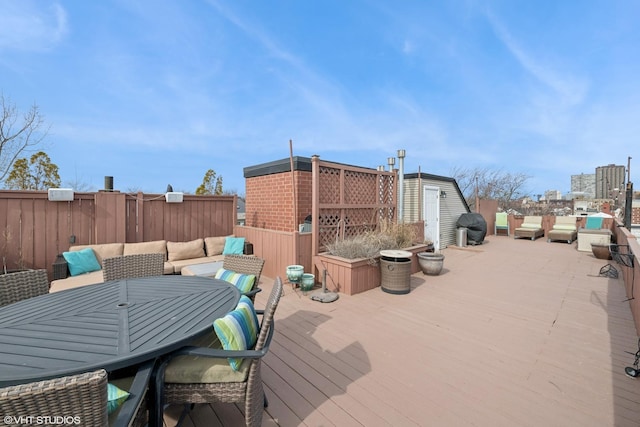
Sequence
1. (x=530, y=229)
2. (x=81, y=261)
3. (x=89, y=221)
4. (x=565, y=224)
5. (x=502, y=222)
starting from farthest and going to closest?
(x=502, y=222)
(x=530, y=229)
(x=565, y=224)
(x=89, y=221)
(x=81, y=261)

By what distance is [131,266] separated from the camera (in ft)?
10.1

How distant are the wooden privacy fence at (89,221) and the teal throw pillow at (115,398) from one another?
479 centimetres

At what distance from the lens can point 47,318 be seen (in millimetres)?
1694

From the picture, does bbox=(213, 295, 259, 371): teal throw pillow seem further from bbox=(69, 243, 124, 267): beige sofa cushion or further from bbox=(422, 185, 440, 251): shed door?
bbox=(422, 185, 440, 251): shed door

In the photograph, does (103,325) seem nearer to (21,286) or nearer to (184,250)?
(21,286)

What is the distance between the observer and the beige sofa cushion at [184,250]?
5.17 m

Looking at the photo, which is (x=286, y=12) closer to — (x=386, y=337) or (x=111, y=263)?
(x=111, y=263)

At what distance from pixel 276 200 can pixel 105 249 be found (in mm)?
3090

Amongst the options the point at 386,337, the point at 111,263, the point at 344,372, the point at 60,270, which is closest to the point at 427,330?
the point at 386,337

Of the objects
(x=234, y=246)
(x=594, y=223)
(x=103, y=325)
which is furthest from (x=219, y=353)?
(x=594, y=223)

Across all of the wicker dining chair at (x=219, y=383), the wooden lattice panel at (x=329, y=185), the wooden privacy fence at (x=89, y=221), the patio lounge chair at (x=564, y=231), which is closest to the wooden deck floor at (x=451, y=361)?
the wicker dining chair at (x=219, y=383)

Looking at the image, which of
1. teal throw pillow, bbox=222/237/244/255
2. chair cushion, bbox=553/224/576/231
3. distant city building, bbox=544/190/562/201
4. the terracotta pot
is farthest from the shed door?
distant city building, bbox=544/190/562/201

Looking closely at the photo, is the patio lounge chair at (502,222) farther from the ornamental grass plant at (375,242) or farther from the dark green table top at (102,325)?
the dark green table top at (102,325)

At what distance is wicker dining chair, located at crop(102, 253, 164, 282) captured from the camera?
2.90m
